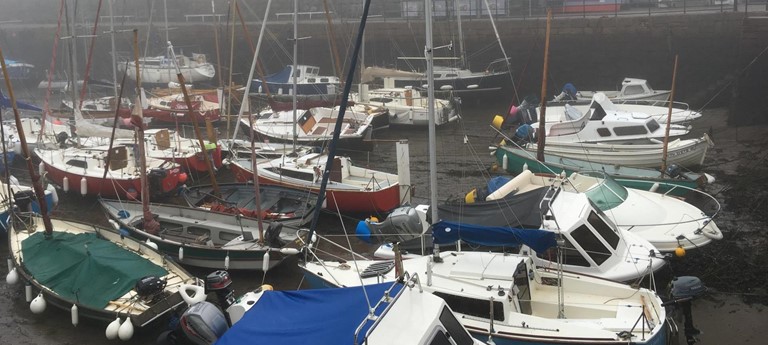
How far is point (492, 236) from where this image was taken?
1133cm

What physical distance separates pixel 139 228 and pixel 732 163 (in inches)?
624

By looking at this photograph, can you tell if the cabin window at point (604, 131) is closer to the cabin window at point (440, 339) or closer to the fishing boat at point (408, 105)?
the fishing boat at point (408, 105)

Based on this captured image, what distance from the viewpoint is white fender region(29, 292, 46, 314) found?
12820 mm

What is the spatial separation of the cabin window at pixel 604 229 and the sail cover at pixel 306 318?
186 inches

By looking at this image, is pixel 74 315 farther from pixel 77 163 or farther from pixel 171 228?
pixel 77 163

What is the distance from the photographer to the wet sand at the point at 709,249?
12352 mm

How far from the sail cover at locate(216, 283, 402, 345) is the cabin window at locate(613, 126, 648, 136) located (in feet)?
45.1

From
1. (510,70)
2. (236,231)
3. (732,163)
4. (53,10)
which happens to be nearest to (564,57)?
(510,70)

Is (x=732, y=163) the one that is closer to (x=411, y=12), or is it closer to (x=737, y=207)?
(x=737, y=207)

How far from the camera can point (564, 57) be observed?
34156mm

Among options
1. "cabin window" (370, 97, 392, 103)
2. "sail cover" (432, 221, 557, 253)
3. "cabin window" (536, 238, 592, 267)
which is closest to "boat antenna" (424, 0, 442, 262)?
"sail cover" (432, 221, 557, 253)

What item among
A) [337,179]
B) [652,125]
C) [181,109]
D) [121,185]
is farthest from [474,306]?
[181,109]

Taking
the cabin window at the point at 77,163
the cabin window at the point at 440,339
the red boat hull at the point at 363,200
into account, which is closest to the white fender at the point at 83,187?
the cabin window at the point at 77,163

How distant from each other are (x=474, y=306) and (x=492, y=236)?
1.47 m
